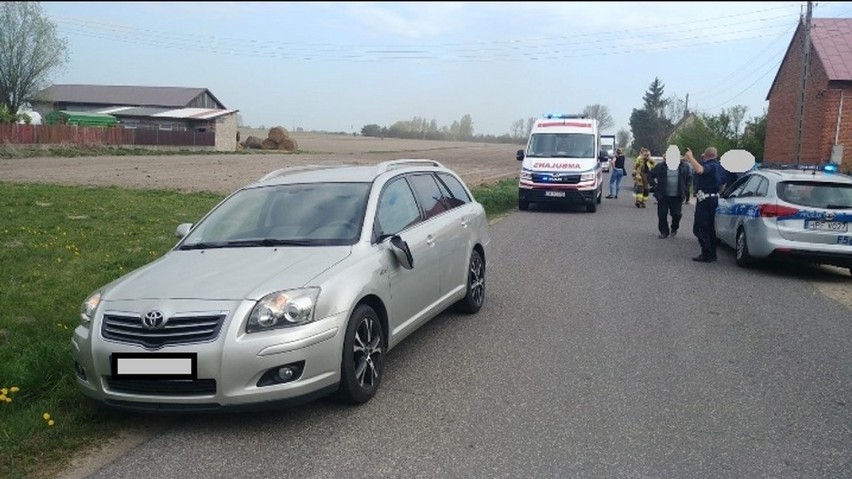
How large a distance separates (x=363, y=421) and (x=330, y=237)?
4.71ft

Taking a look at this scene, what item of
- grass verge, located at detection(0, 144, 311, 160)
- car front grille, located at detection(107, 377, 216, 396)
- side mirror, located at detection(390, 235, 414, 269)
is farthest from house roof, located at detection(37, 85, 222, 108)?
car front grille, located at detection(107, 377, 216, 396)

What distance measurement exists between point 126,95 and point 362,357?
258 ft

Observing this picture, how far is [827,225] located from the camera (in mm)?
9688

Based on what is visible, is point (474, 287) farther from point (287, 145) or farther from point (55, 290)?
point (287, 145)

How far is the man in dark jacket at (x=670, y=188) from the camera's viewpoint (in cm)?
1312

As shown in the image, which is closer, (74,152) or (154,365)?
(154,365)

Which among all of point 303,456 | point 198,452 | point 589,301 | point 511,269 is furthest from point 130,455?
point 511,269

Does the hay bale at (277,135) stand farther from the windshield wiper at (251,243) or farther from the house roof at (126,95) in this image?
the windshield wiper at (251,243)

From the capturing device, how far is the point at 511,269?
10148mm

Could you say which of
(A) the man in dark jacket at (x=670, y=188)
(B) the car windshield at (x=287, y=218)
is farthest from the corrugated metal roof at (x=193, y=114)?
(B) the car windshield at (x=287, y=218)

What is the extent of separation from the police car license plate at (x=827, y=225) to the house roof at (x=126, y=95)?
231 ft

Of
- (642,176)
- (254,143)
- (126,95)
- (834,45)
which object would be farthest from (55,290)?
(126,95)

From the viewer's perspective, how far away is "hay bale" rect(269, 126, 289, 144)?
6631 centimetres

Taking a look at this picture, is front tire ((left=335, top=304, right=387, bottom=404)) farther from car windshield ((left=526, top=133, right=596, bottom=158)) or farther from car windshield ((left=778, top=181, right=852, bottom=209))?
car windshield ((left=526, top=133, right=596, bottom=158))
